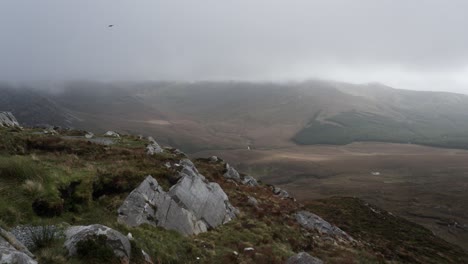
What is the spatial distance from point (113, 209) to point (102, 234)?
6.20 meters

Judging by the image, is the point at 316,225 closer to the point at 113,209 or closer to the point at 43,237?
the point at 113,209

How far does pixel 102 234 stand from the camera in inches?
494

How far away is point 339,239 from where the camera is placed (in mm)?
32438

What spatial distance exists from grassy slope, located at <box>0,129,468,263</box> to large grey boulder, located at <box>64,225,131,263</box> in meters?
0.35

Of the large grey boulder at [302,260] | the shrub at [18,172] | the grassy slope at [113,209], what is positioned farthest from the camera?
the large grey boulder at [302,260]

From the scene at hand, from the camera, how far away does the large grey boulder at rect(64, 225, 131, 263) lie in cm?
1216

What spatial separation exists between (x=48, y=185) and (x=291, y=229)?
55.5ft

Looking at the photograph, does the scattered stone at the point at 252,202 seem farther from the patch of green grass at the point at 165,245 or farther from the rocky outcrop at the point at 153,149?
the patch of green grass at the point at 165,245

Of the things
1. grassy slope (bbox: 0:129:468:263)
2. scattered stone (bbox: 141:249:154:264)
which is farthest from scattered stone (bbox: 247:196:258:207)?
scattered stone (bbox: 141:249:154:264)

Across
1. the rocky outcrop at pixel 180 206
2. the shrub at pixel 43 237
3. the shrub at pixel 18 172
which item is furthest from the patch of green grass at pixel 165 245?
the shrub at pixel 18 172

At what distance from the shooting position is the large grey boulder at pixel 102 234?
479 inches

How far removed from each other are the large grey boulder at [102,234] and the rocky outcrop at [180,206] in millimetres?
4538

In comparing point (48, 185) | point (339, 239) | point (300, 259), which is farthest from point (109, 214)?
point (339, 239)

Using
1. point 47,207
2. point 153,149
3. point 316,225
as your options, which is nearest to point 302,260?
point 47,207
